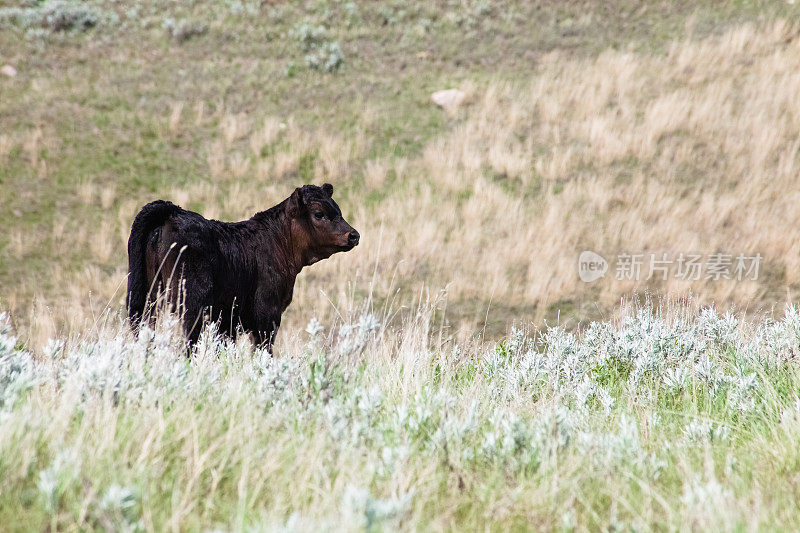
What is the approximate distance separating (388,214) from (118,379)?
32.1 ft

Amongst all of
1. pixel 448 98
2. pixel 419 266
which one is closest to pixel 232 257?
pixel 419 266

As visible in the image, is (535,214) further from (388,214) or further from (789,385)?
(789,385)

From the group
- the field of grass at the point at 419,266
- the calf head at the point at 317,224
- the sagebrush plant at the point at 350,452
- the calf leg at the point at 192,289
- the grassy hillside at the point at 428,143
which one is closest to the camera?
the sagebrush plant at the point at 350,452

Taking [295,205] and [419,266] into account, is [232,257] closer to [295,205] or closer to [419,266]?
[295,205]

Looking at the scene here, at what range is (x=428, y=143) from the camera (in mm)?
16094

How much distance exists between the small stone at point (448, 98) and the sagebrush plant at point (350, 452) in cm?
1351

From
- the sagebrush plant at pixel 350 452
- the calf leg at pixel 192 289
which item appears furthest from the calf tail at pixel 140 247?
the sagebrush plant at pixel 350 452

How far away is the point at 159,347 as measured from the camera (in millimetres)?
4566

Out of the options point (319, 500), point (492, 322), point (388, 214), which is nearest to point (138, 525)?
point (319, 500)

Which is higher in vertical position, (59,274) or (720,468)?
(720,468)

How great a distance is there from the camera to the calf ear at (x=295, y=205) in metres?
7.20

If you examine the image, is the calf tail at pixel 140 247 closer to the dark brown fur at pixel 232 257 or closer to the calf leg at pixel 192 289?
the dark brown fur at pixel 232 257

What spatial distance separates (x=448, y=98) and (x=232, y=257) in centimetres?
1217

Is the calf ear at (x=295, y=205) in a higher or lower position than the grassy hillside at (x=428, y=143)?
higher
